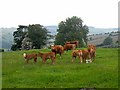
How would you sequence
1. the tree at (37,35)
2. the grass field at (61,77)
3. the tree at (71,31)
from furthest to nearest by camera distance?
the tree at (37,35) < the tree at (71,31) < the grass field at (61,77)

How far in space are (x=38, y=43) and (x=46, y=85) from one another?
63.0 meters

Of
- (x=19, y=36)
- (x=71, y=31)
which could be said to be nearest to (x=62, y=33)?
(x=71, y=31)

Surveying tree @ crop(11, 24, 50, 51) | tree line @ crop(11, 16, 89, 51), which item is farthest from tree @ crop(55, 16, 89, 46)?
tree @ crop(11, 24, 50, 51)

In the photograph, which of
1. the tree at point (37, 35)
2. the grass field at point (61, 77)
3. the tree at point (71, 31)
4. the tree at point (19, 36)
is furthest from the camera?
the tree at point (19, 36)

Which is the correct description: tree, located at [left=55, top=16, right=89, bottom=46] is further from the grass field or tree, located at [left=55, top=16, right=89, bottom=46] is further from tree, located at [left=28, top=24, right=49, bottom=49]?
the grass field

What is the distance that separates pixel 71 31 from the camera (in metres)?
80.2

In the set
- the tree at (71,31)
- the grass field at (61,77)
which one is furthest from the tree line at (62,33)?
the grass field at (61,77)

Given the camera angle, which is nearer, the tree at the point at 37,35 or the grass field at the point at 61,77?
Result: the grass field at the point at 61,77

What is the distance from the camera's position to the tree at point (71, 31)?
3061 inches

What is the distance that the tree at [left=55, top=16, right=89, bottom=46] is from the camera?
77.8 metres

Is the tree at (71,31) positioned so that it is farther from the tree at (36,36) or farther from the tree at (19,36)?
the tree at (19,36)

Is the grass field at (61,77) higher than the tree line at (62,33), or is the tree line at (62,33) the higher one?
the tree line at (62,33)

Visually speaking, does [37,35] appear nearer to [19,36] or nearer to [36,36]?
[36,36]

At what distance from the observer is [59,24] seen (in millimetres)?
80688
